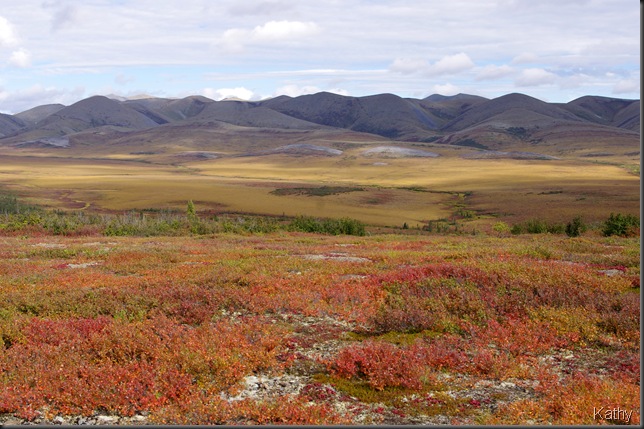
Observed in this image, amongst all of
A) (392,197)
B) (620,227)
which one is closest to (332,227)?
(620,227)

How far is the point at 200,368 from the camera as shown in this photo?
10.1m

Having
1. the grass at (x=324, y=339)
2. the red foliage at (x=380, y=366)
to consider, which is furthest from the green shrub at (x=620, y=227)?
the red foliage at (x=380, y=366)

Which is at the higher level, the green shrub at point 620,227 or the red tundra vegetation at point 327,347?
the red tundra vegetation at point 327,347

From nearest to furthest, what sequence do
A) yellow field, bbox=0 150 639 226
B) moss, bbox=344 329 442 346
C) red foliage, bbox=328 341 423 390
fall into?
red foliage, bbox=328 341 423 390 < moss, bbox=344 329 442 346 < yellow field, bbox=0 150 639 226

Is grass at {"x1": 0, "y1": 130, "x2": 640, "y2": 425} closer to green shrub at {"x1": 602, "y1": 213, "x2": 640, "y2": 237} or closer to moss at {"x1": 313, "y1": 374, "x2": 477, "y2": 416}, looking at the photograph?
moss at {"x1": 313, "y1": 374, "x2": 477, "y2": 416}

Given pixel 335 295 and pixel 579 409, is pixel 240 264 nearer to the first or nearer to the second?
pixel 335 295

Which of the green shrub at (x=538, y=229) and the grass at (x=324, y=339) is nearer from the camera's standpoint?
the grass at (x=324, y=339)

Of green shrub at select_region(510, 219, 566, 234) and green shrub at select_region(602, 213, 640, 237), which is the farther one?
green shrub at select_region(510, 219, 566, 234)

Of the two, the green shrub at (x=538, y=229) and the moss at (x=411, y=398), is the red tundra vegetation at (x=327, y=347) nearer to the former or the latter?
the moss at (x=411, y=398)

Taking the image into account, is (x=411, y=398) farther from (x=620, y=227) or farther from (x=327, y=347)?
(x=620, y=227)

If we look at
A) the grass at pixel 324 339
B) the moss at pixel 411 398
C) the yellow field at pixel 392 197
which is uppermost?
the grass at pixel 324 339

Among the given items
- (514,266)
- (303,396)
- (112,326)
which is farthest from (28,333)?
(514,266)

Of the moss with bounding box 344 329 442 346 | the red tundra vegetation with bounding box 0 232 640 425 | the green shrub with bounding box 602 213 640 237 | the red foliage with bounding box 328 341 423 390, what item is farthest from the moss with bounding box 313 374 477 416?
the green shrub with bounding box 602 213 640 237

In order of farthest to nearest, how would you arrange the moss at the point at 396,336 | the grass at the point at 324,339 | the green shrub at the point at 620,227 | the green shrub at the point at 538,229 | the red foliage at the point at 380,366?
the green shrub at the point at 538,229 → the green shrub at the point at 620,227 → the moss at the point at 396,336 → the red foliage at the point at 380,366 → the grass at the point at 324,339
